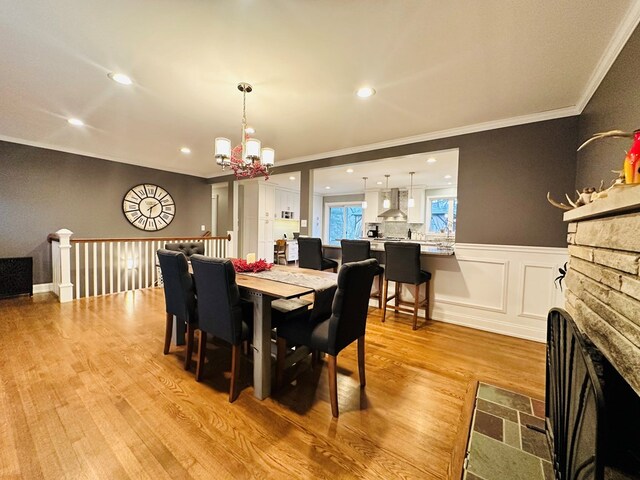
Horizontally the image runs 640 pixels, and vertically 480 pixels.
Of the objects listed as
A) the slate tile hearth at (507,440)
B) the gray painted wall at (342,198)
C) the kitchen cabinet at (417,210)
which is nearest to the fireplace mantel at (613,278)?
the slate tile hearth at (507,440)

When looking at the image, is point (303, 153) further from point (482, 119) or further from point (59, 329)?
point (59, 329)

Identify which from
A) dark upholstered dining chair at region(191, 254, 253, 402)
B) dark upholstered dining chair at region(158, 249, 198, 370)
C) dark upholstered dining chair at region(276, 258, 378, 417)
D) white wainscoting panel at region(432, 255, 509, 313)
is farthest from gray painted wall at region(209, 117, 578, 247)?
dark upholstered dining chair at region(158, 249, 198, 370)

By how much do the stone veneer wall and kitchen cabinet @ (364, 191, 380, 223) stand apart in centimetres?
645

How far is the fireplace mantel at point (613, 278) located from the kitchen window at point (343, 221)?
824 centimetres

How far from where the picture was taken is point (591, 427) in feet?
2.54

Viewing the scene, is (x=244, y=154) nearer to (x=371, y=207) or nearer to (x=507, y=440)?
(x=507, y=440)

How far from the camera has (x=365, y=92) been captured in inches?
93.7

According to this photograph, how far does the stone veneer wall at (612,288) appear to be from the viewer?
2.50 feet

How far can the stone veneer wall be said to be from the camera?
762 millimetres

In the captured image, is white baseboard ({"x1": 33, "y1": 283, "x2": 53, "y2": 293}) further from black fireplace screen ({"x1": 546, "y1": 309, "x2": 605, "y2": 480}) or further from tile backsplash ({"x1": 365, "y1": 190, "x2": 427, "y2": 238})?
tile backsplash ({"x1": 365, "y1": 190, "x2": 427, "y2": 238})

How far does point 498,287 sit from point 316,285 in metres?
2.40

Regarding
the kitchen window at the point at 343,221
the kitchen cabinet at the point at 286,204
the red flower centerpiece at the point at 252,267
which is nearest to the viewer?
the red flower centerpiece at the point at 252,267

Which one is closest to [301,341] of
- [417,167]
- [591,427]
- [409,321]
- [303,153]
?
[591,427]

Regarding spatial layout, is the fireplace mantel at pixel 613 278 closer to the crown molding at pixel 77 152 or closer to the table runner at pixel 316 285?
the table runner at pixel 316 285
